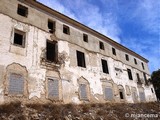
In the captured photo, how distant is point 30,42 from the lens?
13.5m

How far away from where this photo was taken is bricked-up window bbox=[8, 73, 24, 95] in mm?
11190

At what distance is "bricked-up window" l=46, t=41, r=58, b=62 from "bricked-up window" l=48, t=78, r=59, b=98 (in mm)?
1956

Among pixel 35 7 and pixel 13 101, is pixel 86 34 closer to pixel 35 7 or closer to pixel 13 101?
pixel 35 7

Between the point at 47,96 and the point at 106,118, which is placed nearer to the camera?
the point at 106,118

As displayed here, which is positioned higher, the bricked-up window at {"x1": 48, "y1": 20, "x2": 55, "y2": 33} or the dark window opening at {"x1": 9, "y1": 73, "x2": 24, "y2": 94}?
the bricked-up window at {"x1": 48, "y1": 20, "x2": 55, "y2": 33}

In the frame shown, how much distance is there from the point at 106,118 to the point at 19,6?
10594 millimetres

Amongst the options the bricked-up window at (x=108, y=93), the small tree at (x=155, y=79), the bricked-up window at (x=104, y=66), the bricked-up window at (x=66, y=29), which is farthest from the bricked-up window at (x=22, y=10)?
the small tree at (x=155, y=79)

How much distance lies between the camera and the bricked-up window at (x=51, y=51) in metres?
14.9

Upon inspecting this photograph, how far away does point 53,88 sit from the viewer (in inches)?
528

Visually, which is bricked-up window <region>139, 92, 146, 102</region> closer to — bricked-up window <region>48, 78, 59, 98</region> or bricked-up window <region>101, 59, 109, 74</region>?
Result: bricked-up window <region>101, 59, 109, 74</region>

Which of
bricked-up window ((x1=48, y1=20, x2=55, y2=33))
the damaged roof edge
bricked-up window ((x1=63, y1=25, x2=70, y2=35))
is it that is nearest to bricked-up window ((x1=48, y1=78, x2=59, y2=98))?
bricked-up window ((x1=48, y1=20, x2=55, y2=33))

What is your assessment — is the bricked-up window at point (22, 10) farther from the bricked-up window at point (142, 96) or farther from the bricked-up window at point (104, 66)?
the bricked-up window at point (142, 96)

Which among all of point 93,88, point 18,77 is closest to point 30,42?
point 18,77

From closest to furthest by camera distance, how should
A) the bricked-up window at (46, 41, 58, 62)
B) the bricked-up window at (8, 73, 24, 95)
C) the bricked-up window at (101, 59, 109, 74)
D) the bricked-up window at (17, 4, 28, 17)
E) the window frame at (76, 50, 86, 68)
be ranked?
the bricked-up window at (8, 73, 24, 95), the bricked-up window at (17, 4, 28, 17), the bricked-up window at (46, 41, 58, 62), the window frame at (76, 50, 86, 68), the bricked-up window at (101, 59, 109, 74)
